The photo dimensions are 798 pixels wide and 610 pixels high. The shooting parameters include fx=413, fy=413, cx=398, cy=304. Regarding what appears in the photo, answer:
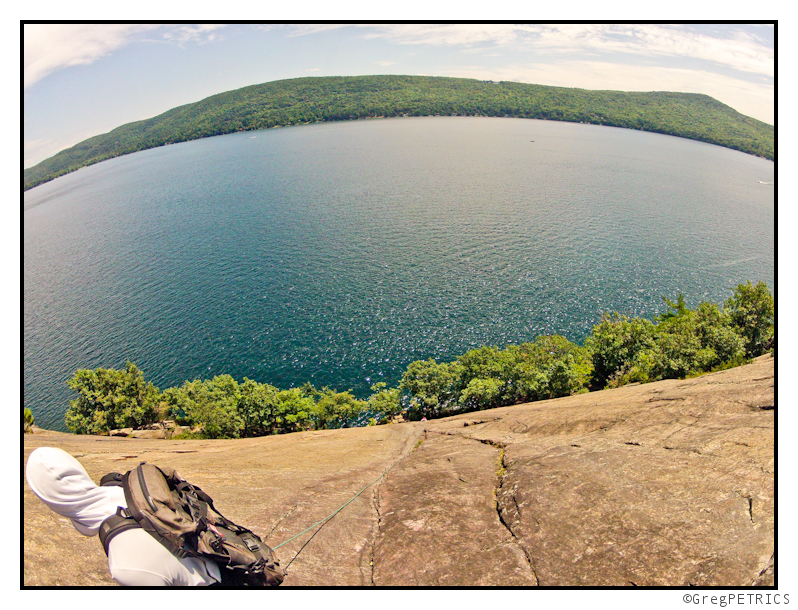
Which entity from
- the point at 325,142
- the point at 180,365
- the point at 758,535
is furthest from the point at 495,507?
the point at 325,142

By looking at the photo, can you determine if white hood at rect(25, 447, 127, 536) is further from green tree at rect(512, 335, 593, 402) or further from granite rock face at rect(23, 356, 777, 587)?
green tree at rect(512, 335, 593, 402)

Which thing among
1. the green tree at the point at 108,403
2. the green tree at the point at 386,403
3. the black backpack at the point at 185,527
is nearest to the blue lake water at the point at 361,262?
the green tree at the point at 386,403

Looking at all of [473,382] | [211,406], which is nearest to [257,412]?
[211,406]

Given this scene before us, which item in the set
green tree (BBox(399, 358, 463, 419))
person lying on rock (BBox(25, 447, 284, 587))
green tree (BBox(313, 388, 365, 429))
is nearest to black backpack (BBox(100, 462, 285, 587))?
person lying on rock (BBox(25, 447, 284, 587))

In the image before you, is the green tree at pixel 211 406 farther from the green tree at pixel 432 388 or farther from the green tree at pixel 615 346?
the green tree at pixel 615 346

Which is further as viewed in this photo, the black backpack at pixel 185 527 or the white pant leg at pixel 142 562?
the black backpack at pixel 185 527

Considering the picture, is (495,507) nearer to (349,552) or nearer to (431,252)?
(349,552)
